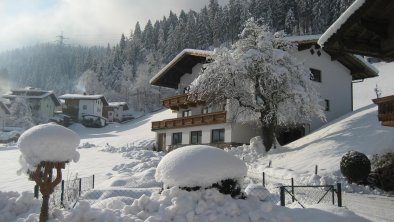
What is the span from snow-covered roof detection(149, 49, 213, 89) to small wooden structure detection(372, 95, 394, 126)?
23269mm

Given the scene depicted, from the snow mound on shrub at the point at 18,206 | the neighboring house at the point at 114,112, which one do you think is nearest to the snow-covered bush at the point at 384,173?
the snow mound on shrub at the point at 18,206

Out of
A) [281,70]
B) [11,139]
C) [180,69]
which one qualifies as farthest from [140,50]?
[281,70]

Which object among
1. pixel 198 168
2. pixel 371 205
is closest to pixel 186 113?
pixel 371 205

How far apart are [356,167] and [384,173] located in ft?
4.76

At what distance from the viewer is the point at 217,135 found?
36531mm

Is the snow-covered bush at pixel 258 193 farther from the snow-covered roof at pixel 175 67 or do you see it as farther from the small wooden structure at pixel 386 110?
the snow-covered roof at pixel 175 67

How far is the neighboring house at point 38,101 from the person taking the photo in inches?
3526

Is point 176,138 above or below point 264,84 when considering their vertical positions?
below

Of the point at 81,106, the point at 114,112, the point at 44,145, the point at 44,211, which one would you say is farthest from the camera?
the point at 114,112

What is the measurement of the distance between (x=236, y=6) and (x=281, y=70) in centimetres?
8547

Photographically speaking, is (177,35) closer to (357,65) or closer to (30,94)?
(30,94)

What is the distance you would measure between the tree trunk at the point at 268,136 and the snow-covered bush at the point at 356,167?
33.9 ft

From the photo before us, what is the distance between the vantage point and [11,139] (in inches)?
2697

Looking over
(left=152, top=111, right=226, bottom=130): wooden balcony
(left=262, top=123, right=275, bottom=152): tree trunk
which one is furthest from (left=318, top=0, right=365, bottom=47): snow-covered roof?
(left=152, top=111, right=226, bottom=130): wooden balcony
